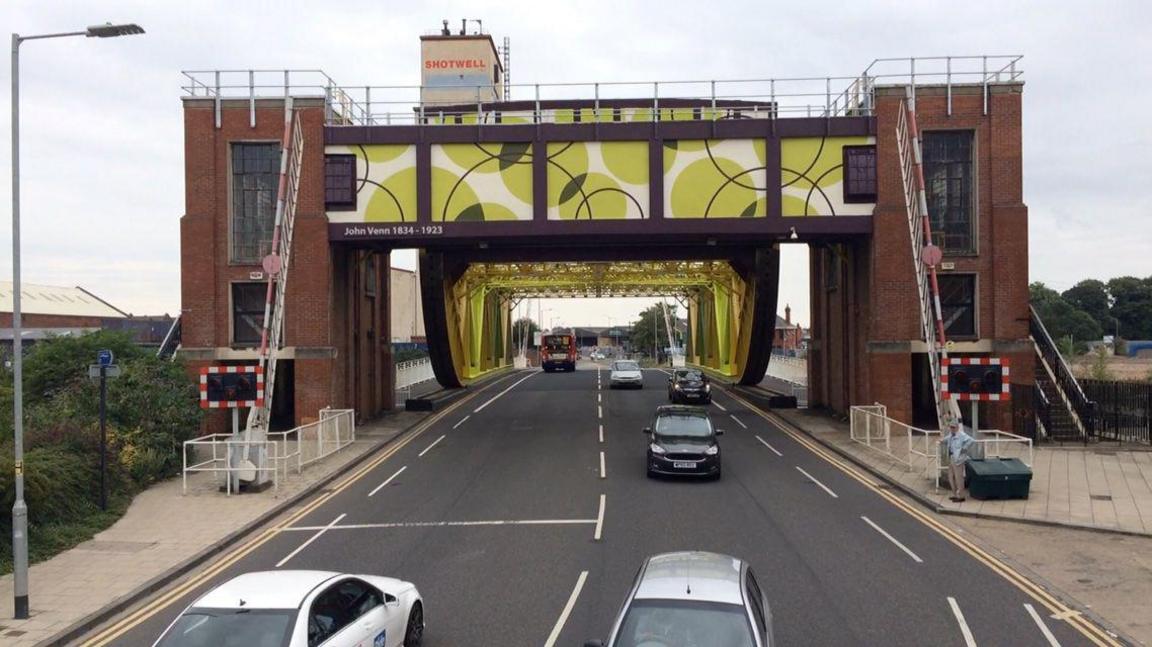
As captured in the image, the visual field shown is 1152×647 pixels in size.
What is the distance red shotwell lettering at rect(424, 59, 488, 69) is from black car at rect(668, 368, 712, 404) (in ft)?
142

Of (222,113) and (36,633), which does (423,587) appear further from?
(222,113)

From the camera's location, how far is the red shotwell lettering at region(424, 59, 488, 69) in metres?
77.3

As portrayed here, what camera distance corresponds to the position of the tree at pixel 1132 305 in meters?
128

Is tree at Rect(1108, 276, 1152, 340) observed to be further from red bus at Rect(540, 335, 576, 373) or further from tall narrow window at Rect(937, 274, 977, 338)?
tall narrow window at Rect(937, 274, 977, 338)

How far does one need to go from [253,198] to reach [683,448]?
1724 cm

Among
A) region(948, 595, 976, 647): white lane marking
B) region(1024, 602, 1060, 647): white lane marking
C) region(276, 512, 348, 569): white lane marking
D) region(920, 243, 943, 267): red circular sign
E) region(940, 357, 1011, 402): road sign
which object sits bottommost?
region(276, 512, 348, 569): white lane marking

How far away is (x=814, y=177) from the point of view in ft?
100.0

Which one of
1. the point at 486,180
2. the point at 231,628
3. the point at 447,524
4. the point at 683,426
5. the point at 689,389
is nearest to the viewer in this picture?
the point at 231,628

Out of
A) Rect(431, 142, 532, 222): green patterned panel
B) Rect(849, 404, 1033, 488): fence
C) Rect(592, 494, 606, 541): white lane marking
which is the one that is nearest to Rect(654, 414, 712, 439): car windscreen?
Rect(592, 494, 606, 541): white lane marking

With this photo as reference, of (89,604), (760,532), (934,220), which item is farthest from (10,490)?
(934,220)

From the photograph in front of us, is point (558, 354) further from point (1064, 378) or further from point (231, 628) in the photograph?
point (231, 628)

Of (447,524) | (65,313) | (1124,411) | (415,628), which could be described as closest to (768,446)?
(1124,411)

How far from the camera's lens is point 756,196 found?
100 feet

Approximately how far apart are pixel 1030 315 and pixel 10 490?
2862 centimetres
